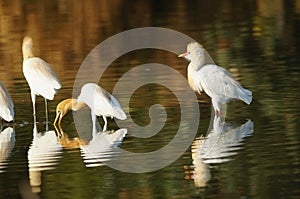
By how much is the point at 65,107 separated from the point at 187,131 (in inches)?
76.4

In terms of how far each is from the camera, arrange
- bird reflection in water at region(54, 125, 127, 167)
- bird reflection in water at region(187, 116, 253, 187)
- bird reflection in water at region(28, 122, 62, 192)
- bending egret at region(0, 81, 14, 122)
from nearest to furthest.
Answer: bird reflection in water at region(187, 116, 253, 187) → bird reflection in water at region(28, 122, 62, 192) → bird reflection in water at region(54, 125, 127, 167) → bending egret at region(0, 81, 14, 122)

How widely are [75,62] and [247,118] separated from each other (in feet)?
21.8

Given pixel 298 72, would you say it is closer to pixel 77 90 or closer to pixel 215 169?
pixel 77 90

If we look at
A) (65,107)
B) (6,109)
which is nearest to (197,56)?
(65,107)

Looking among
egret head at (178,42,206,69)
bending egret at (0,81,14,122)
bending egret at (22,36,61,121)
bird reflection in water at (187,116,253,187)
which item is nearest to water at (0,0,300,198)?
bird reflection in water at (187,116,253,187)

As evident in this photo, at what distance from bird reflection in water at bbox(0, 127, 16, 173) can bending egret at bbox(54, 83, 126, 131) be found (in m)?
0.66

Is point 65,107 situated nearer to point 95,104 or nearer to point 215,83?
point 95,104

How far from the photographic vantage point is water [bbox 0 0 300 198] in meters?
8.98

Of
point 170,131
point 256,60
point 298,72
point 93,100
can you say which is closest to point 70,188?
point 170,131

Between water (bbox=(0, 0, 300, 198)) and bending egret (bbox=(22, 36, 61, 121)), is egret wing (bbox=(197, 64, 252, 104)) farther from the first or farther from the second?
bending egret (bbox=(22, 36, 61, 121))

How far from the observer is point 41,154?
10742mm

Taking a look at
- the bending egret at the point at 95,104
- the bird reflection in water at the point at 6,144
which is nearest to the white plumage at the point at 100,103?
the bending egret at the point at 95,104

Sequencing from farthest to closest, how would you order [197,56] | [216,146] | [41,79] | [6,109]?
[197,56] < [41,79] < [6,109] < [216,146]

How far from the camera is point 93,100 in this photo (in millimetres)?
12398
